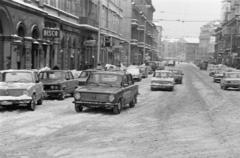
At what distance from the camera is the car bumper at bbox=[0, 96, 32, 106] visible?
16625 millimetres

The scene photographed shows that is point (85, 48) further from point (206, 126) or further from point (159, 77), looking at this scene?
point (206, 126)

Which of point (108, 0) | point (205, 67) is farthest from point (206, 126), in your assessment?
point (205, 67)

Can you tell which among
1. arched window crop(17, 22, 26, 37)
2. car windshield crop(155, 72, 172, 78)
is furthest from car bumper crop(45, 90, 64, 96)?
car windshield crop(155, 72, 172, 78)

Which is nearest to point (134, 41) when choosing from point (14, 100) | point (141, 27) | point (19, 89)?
point (141, 27)

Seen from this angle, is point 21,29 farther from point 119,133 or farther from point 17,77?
point 119,133

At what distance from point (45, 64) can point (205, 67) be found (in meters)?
78.4

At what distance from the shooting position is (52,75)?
23.1 meters

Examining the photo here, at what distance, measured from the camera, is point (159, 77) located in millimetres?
32500

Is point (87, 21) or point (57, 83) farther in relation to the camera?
point (87, 21)

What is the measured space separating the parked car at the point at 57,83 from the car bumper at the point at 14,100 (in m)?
4.96

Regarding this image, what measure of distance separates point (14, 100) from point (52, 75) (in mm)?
6477

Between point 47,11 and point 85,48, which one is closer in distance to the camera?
point 47,11

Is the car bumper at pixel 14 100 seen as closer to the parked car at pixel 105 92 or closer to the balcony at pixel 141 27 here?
the parked car at pixel 105 92

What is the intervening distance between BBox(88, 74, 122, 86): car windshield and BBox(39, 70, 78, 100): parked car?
176 inches
